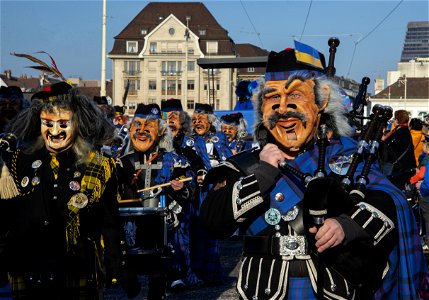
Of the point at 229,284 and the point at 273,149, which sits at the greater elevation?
the point at 273,149

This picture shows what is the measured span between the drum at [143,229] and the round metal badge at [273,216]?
141 inches

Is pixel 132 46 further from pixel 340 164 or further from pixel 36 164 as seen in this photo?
pixel 340 164

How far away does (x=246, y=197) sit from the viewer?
165 inches

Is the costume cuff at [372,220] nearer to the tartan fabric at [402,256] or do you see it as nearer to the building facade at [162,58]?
the tartan fabric at [402,256]

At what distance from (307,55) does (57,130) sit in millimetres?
1717

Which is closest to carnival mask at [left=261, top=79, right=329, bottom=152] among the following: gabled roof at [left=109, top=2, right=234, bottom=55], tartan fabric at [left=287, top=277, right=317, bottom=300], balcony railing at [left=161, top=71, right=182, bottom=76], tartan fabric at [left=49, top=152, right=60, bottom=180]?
tartan fabric at [left=287, top=277, right=317, bottom=300]

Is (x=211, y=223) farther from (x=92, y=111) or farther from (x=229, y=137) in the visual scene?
(x=229, y=137)

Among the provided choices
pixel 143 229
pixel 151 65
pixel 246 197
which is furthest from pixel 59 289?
pixel 151 65

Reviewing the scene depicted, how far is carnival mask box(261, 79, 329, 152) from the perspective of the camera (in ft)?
14.5

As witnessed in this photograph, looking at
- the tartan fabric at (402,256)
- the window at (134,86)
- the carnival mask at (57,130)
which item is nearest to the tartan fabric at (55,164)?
the carnival mask at (57,130)

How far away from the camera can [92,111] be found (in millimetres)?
5695

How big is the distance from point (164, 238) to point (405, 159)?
5953 mm

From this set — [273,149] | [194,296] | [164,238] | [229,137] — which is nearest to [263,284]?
[273,149]

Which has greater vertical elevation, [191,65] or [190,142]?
[191,65]
